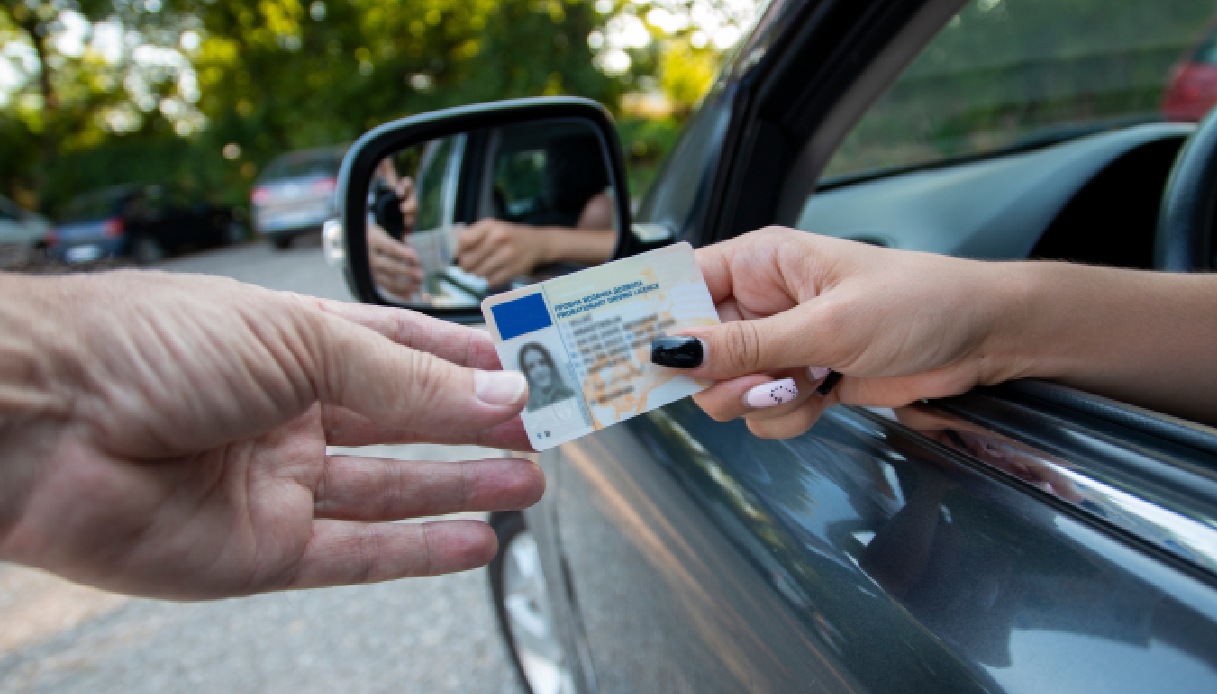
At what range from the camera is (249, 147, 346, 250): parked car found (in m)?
16.8

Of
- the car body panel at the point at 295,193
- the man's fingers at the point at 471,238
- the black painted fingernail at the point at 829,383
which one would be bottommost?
the car body panel at the point at 295,193

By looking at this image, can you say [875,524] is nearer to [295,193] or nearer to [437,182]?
[437,182]

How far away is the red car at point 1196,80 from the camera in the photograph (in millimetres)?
A: 5163

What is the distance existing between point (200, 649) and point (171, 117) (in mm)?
27733

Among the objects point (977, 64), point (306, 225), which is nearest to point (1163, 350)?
point (977, 64)

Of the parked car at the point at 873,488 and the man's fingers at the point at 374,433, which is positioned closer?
the parked car at the point at 873,488

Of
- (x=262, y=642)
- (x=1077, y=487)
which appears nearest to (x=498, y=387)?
(x=1077, y=487)

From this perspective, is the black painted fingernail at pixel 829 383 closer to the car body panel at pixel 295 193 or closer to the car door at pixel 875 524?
the car door at pixel 875 524

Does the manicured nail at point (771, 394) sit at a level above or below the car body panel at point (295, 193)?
above

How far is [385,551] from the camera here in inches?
46.9

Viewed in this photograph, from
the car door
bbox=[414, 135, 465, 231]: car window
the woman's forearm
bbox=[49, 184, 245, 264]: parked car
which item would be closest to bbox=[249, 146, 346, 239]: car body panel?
bbox=[49, 184, 245, 264]: parked car

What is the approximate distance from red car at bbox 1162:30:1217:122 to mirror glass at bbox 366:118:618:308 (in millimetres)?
4706

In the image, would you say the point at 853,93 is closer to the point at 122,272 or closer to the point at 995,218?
the point at 995,218

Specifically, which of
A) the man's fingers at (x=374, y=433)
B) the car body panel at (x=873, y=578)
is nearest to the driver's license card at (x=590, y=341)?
the man's fingers at (x=374, y=433)
